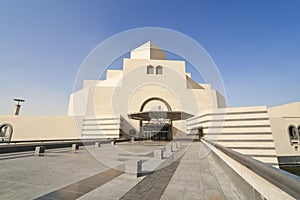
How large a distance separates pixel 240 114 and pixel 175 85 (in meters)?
14.6

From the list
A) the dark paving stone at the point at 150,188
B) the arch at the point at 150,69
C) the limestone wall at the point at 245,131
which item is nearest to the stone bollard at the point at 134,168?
the dark paving stone at the point at 150,188

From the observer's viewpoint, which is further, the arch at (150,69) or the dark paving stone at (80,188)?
the arch at (150,69)

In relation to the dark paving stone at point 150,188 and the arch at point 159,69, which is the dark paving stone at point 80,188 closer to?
the dark paving stone at point 150,188

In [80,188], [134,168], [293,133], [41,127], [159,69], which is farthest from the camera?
[159,69]

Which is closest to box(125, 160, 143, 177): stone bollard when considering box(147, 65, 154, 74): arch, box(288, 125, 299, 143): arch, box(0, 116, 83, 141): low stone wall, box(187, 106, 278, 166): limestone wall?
box(187, 106, 278, 166): limestone wall

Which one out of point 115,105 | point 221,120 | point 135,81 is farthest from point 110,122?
point 221,120

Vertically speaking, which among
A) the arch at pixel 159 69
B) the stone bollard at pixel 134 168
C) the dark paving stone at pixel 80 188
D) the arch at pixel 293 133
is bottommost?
the dark paving stone at pixel 80 188

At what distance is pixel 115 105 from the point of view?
104ft

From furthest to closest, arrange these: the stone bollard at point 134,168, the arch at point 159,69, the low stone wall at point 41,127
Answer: the arch at point 159,69 → the low stone wall at point 41,127 → the stone bollard at point 134,168

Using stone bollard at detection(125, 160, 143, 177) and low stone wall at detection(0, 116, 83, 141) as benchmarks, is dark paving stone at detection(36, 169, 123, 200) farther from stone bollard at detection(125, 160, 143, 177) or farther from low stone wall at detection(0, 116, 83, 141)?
low stone wall at detection(0, 116, 83, 141)

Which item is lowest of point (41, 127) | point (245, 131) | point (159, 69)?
point (245, 131)

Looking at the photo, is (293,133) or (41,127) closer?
(293,133)

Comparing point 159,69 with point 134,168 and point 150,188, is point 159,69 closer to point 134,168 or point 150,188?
point 134,168

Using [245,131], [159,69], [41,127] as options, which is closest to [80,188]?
[245,131]
